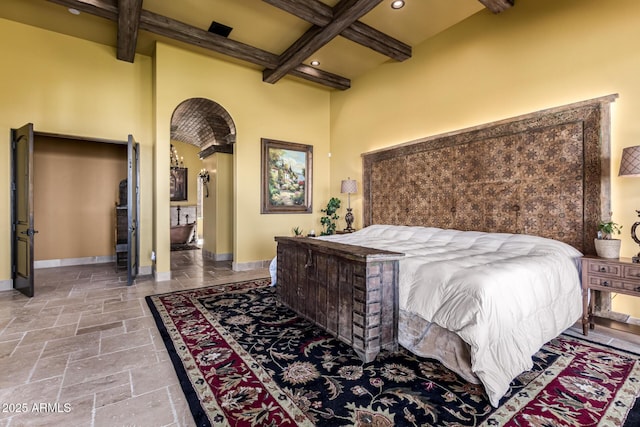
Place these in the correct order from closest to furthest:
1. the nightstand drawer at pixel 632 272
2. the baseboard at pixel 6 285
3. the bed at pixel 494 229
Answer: the bed at pixel 494 229 < the nightstand drawer at pixel 632 272 < the baseboard at pixel 6 285

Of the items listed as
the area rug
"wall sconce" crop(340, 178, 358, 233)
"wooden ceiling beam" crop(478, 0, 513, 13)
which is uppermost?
"wooden ceiling beam" crop(478, 0, 513, 13)

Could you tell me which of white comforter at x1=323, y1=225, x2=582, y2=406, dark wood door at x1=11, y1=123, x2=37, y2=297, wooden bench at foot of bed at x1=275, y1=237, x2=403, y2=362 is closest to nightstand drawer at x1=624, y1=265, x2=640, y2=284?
white comforter at x1=323, y1=225, x2=582, y2=406

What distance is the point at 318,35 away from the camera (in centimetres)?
411

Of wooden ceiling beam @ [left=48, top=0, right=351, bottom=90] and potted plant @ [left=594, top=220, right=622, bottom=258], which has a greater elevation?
wooden ceiling beam @ [left=48, top=0, right=351, bottom=90]

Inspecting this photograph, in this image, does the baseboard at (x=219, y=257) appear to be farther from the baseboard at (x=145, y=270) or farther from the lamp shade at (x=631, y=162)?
the lamp shade at (x=631, y=162)

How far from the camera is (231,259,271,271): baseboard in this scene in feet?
18.0

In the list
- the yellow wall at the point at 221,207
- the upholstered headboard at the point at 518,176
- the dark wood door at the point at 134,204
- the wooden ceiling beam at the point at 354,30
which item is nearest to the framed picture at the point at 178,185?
the yellow wall at the point at 221,207

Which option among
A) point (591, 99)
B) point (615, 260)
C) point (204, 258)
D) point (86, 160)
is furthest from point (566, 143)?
point (86, 160)

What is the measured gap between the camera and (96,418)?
162 centimetres

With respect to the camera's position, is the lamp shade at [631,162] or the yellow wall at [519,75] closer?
the lamp shade at [631,162]

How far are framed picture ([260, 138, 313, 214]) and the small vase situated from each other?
15.4ft

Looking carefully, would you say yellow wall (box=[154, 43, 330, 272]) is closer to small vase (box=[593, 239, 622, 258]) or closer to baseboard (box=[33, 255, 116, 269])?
baseboard (box=[33, 255, 116, 269])

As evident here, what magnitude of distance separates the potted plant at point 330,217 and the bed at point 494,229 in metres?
0.91

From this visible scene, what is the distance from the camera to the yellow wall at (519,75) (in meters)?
2.84
